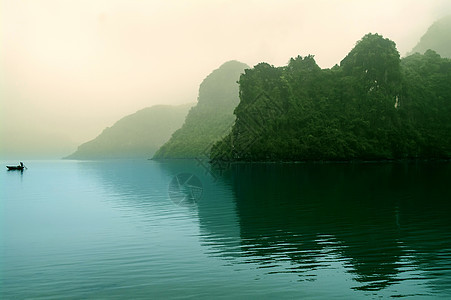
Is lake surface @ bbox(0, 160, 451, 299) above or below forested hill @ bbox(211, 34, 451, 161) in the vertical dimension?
below

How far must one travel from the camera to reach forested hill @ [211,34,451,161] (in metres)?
110

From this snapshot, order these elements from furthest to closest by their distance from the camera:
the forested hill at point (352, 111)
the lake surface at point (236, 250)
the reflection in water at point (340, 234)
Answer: the forested hill at point (352, 111) < the reflection in water at point (340, 234) < the lake surface at point (236, 250)

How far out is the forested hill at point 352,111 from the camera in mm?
110125

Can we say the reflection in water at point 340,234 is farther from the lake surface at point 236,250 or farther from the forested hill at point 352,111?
the forested hill at point 352,111

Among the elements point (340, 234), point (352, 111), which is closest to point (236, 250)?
point (340, 234)

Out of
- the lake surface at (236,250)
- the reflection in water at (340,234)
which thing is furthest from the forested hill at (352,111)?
the lake surface at (236,250)

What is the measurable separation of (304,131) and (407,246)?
9899 cm

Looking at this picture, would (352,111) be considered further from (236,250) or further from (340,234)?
(236,250)

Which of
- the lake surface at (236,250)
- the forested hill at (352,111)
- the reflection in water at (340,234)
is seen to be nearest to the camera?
the lake surface at (236,250)

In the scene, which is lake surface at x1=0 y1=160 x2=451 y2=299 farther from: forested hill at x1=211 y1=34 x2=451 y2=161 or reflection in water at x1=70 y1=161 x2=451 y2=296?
forested hill at x1=211 y1=34 x2=451 y2=161

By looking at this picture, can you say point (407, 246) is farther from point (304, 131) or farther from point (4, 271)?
point (304, 131)

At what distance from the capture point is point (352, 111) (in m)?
119

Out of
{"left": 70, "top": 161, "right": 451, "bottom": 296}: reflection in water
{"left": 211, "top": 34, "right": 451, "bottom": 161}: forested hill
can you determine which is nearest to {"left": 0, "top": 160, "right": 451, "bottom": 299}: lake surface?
{"left": 70, "top": 161, "right": 451, "bottom": 296}: reflection in water

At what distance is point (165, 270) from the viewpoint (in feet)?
53.0
